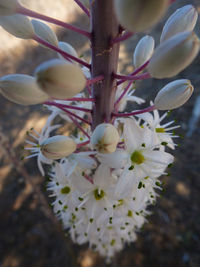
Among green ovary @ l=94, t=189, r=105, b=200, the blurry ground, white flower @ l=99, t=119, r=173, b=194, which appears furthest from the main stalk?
the blurry ground

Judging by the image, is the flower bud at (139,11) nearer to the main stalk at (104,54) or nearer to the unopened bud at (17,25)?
the main stalk at (104,54)

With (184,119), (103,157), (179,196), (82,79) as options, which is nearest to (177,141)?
(184,119)

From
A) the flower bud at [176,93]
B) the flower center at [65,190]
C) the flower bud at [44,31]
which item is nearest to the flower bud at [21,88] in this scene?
the flower bud at [44,31]

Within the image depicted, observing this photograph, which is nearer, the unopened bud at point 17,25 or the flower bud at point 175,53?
the flower bud at point 175,53

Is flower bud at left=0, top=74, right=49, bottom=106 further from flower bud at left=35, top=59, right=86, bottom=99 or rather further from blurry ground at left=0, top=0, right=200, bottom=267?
blurry ground at left=0, top=0, right=200, bottom=267

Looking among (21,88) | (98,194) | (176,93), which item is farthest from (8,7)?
(98,194)

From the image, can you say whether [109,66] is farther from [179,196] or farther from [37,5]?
[37,5]
